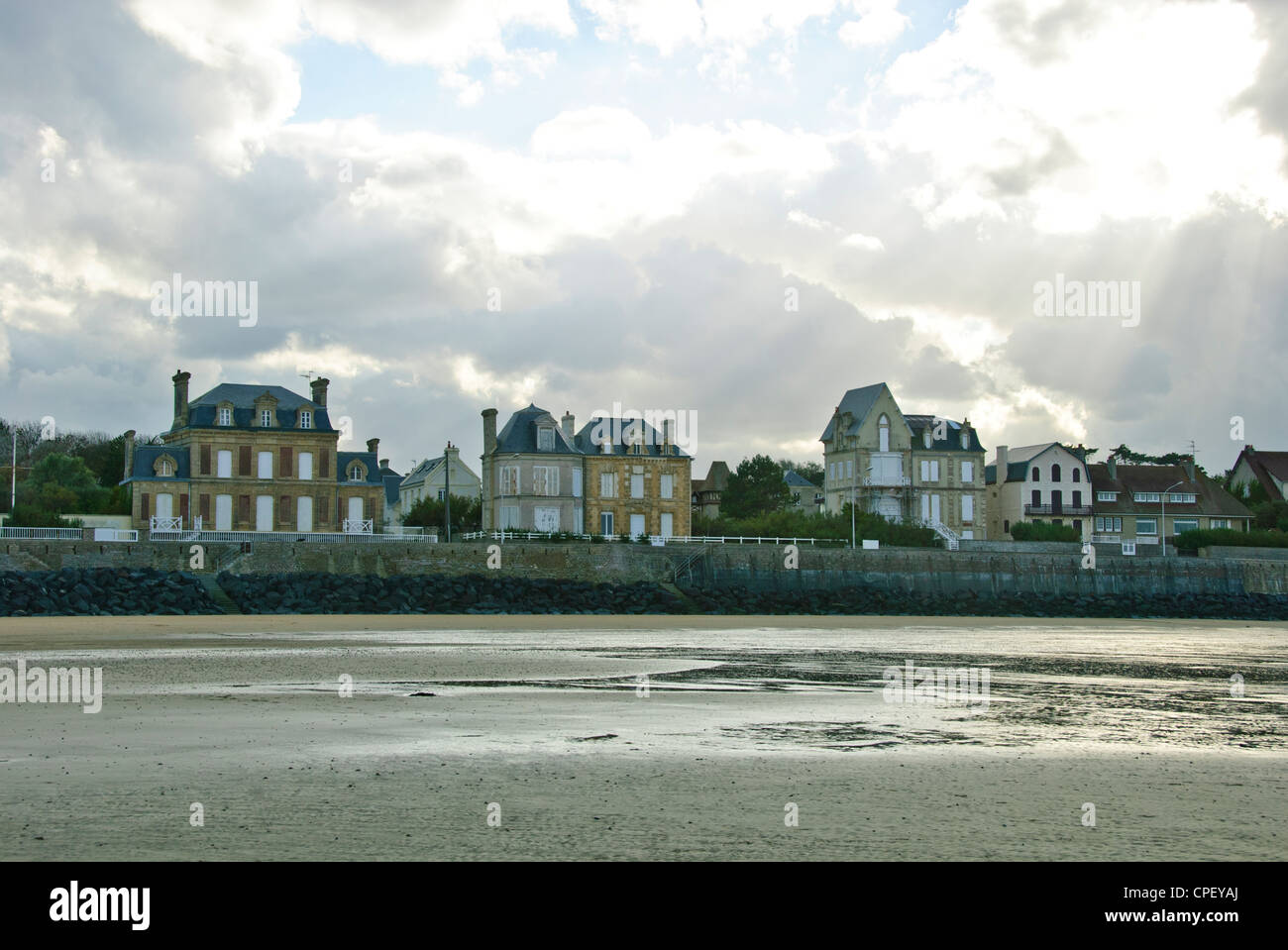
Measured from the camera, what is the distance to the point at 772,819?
8.16 meters

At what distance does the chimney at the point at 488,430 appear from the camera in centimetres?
6931

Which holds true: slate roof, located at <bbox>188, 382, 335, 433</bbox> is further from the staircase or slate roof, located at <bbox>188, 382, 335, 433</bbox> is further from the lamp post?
the lamp post

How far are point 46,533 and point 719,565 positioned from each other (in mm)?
30893

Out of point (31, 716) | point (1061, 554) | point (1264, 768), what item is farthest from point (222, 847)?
point (1061, 554)

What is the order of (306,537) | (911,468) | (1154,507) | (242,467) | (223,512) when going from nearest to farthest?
(306,537) < (223,512) < (242,467) < (911,468) < (1154,507)

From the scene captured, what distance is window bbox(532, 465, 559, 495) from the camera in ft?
223

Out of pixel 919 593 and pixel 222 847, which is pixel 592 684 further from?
pixel 919 593

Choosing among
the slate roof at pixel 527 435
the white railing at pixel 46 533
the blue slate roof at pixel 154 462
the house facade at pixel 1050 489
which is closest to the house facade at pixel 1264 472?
the house facade at pixel 1050 489

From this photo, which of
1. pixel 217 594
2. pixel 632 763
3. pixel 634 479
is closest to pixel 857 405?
pixel 634 479

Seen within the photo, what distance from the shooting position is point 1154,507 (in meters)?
88.4

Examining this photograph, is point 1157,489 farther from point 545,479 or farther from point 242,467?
point 242,467

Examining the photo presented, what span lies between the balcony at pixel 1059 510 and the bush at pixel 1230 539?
32.6ft

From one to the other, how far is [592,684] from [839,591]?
39711mm
